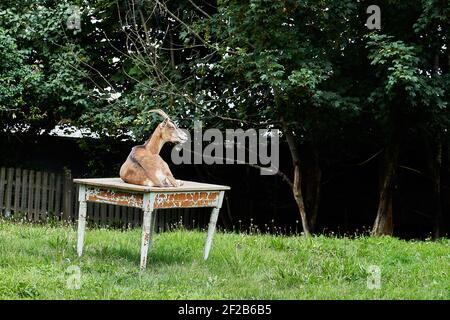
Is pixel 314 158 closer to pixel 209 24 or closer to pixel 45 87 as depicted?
pixel 209 24

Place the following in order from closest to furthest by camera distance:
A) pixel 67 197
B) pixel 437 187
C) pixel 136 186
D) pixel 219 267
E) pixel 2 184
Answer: pixel 136 186 < pixel 219 267 < pixel 437 187 < pixel 2 184 < pixel 67 197

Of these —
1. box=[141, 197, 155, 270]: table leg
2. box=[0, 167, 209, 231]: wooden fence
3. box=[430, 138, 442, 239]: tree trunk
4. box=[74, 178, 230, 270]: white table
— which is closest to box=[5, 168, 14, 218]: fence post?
box=[0, 167, 209, 231]: wooden fence

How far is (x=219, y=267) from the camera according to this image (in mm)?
7086

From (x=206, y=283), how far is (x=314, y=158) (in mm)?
7781

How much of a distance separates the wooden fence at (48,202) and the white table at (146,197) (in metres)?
6.11

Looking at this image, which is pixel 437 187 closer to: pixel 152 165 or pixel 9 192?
pixel 152 165

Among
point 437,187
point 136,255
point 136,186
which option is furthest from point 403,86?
point 136,186

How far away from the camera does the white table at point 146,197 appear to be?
263 inches

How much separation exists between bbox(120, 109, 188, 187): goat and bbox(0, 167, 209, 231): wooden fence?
247 inches

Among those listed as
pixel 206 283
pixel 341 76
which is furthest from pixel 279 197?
pixel 206 283

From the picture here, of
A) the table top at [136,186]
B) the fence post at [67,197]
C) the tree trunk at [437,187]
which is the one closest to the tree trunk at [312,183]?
the tree trunk at [437,187]

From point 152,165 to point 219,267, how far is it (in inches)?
49.2

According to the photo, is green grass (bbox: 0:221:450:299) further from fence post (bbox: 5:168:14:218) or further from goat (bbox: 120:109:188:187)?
fence post (bbox: 5:168:14:218)

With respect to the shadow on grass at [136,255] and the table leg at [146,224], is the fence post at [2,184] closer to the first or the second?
the shadow on grass at [136,255]
